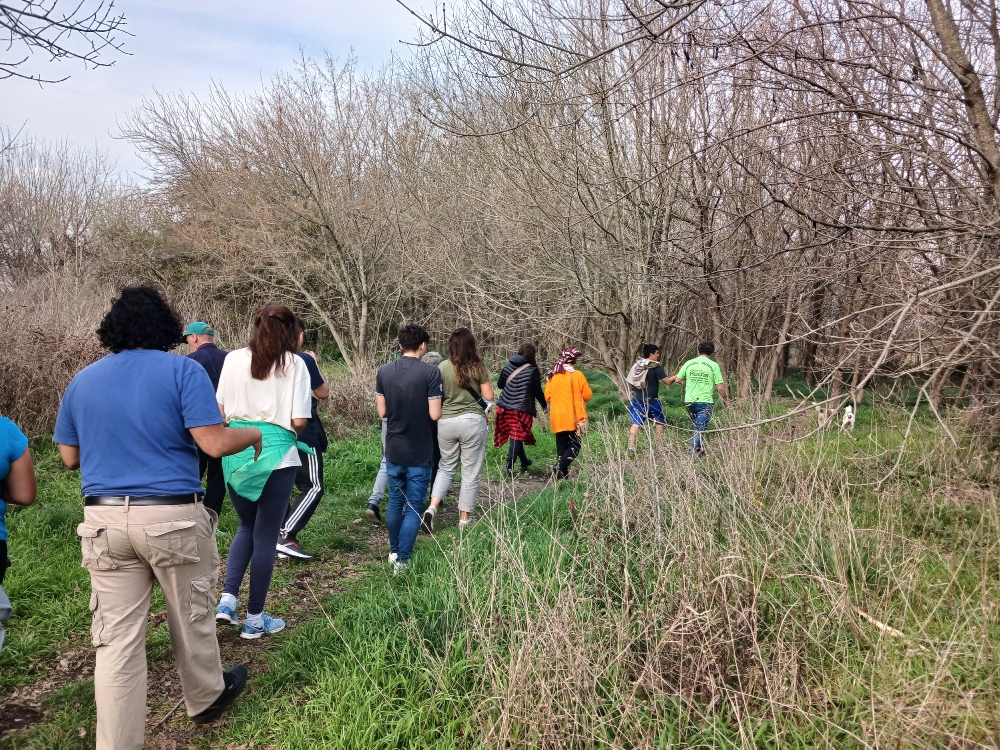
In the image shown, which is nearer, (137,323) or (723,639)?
(137,323)

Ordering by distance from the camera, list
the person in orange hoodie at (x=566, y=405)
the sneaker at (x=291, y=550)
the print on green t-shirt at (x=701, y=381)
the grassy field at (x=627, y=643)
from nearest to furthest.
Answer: the grassy field at (x=627, y=643) → the sneaker at (x=291, y=550) → the person in orange hoodie at (x=566, y=405) → the print on green t-shirt at (x=701, y=381)

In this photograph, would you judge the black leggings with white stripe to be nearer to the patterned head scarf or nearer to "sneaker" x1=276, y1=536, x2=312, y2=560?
"sneaker" x1=276, y1=536, x2=312, y2=560

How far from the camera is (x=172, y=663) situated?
4031 millimetres

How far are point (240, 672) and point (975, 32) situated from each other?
7.14 m

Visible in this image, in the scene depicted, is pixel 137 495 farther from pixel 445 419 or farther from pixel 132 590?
pixel 445 419

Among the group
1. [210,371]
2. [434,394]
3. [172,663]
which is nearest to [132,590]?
[172,663]

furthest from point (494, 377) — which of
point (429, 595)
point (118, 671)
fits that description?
point (118, 671)

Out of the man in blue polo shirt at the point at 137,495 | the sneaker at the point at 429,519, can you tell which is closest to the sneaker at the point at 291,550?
the sneaker at the point at 429,519

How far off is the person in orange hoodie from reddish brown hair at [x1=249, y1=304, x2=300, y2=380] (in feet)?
14.3

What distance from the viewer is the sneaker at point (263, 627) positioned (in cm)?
416

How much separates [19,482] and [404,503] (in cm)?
276

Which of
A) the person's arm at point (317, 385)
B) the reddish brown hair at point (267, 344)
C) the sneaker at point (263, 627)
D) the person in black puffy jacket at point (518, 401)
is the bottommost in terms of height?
the sneaker at point (263, 627)

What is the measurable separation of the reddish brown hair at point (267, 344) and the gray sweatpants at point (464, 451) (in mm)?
2050

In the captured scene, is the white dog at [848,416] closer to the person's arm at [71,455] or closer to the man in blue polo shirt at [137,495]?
the man in blue polo shirt at [137,495]
